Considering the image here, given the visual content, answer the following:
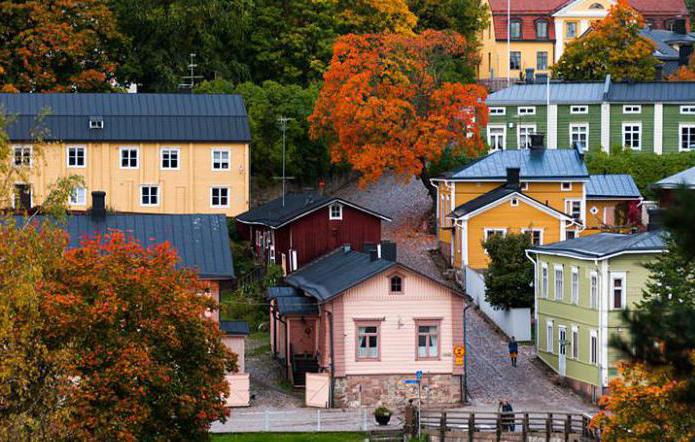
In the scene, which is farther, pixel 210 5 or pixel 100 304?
pixel 210 5

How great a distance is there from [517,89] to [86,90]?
19.9 m

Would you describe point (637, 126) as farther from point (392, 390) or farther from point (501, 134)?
point (392, 390)

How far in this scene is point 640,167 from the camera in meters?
79.4

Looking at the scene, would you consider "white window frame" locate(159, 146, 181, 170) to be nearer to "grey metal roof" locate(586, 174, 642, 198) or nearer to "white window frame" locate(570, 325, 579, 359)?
"grey metal roof" locate(586, 174, 642, 198)

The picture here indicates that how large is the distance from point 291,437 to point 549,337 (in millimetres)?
12075

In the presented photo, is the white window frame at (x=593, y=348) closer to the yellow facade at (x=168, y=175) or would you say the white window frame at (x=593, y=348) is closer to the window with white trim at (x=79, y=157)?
the yellow facade at (x=168, y=175)

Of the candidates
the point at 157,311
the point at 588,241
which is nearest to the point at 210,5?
the point at 588,241

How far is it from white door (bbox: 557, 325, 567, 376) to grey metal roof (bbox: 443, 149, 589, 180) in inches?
641

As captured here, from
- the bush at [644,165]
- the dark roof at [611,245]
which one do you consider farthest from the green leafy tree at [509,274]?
the bush at [644,165]

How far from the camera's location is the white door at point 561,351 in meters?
56.9

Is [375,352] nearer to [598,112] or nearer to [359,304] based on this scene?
[359,304]

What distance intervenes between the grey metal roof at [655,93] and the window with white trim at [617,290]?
30711mm

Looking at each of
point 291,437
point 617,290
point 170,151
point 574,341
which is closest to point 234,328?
point 291,437

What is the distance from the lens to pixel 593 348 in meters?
55.1
